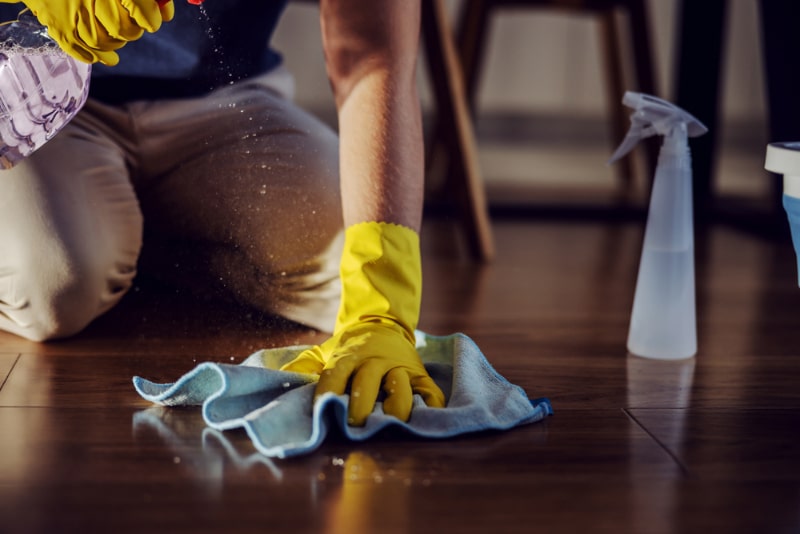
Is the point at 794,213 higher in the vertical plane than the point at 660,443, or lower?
higher

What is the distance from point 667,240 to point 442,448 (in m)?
0.41

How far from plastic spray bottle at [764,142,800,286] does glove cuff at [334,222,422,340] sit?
328 mm

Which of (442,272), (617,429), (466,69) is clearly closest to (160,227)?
(442,272)

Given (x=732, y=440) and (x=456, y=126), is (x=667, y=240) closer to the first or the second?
(x=732, y=440)

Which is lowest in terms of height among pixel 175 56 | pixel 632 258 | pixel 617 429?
pixel 632 258

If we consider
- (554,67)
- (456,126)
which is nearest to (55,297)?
(456,126)

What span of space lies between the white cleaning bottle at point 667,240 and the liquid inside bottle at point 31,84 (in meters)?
0.54

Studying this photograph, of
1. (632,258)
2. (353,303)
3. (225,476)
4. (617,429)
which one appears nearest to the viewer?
(225,476)

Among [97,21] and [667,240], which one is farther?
[667,240]

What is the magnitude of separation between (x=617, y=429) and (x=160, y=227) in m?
0.63

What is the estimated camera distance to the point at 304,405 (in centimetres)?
74

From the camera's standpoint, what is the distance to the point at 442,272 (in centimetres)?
147

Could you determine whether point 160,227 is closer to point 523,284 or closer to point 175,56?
point 175,56

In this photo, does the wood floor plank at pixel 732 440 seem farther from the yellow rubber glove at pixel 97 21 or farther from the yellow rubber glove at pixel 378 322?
the yellow rubber glove at pixel 97 21
